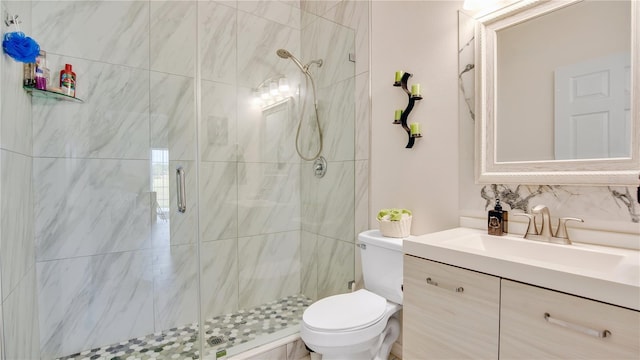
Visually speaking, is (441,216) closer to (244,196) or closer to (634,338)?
(634,338)

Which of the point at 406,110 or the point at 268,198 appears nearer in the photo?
the point at 406,110

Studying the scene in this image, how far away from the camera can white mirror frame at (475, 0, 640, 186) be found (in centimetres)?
98

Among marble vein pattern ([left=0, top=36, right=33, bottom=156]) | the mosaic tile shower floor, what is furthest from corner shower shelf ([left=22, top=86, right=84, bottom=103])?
the mosaic tile shower floor

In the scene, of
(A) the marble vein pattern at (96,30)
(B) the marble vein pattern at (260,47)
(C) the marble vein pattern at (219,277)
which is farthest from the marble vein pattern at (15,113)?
(B) the marble vein pattern at (260,47)

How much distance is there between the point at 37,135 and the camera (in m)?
1.58

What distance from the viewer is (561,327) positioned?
2.51 feet

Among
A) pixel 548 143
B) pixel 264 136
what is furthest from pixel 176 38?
pixel 548 143

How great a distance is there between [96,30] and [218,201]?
1217mm

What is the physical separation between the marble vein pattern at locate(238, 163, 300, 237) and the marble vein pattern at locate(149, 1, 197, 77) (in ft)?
2.47

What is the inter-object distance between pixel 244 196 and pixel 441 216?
132 cm

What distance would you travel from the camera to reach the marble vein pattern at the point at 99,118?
5.28 ft

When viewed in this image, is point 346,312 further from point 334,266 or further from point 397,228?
point 334,266

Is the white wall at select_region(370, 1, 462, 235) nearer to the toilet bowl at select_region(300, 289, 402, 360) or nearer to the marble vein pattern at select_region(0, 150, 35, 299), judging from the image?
the toilet bowl at select_region(300, 289, 402, 360)

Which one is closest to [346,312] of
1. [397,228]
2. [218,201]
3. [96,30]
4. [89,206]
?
[397,228]
